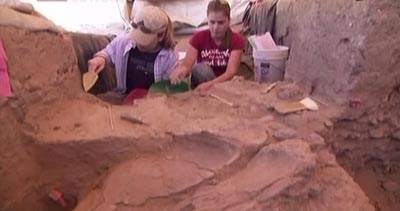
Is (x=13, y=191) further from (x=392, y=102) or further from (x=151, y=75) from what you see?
(x=392, y=102)

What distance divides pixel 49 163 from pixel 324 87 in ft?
3.12

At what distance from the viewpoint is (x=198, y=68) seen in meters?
2.49

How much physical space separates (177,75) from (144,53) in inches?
10.7

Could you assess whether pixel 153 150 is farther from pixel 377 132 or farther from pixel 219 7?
pixel 219 7

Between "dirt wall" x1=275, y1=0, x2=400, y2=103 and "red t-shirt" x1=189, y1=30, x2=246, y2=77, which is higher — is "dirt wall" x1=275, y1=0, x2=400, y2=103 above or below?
above

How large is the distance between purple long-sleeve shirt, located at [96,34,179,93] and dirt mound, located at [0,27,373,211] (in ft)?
1.89

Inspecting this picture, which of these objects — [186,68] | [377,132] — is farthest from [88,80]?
[377,132]

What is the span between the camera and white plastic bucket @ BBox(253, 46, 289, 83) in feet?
7.48

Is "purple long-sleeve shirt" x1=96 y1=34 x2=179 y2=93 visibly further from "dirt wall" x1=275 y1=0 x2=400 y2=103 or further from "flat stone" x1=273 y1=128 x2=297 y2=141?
"flat stone" x1=273 y1=128 x2=297 y2=141

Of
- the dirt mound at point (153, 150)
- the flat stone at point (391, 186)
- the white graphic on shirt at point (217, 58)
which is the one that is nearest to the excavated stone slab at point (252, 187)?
the dirt mound at point (153, 150)

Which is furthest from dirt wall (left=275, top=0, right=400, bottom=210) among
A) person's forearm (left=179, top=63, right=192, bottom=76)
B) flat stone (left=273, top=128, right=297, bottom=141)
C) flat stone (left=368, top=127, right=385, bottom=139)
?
person's forearm (left=179, top=63, right=192, bottom=76)

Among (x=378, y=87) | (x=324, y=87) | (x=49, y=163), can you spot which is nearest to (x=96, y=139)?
(x=49, y=163)

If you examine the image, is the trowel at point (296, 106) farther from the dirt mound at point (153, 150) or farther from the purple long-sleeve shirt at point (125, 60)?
the purple long-sleeve shirt at point (125, 60)

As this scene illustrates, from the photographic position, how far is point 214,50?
2.62 m
